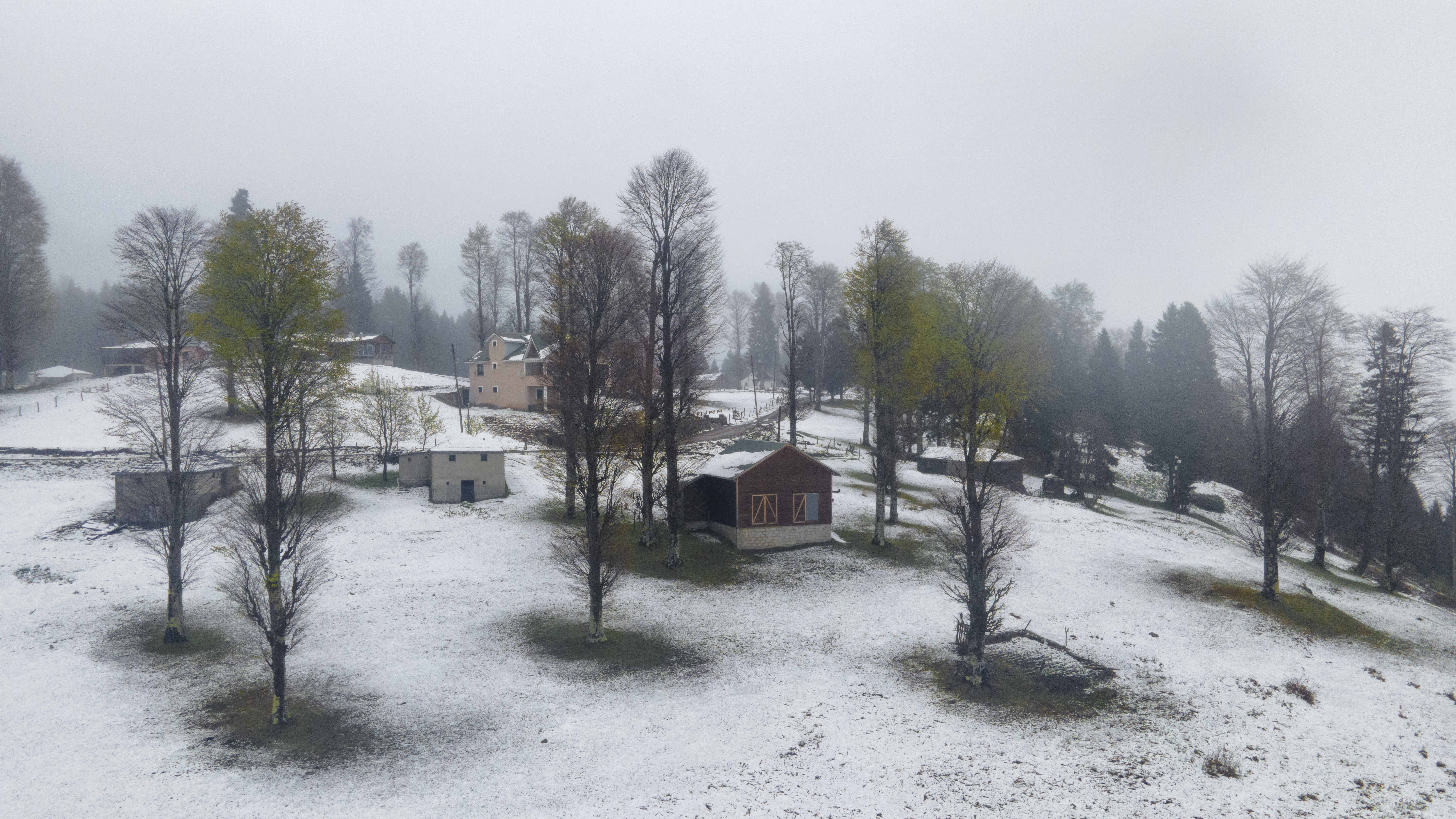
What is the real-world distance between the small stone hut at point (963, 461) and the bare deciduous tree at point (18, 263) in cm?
6904

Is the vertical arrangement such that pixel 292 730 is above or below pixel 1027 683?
above

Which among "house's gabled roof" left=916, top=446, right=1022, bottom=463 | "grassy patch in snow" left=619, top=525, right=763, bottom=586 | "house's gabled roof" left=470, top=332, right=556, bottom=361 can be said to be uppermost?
"house's gabled roof" left=470, top=332, right=556, bottom=361

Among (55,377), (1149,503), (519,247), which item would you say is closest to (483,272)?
(519,247)

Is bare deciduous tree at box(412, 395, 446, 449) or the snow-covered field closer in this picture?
the snow-covered field

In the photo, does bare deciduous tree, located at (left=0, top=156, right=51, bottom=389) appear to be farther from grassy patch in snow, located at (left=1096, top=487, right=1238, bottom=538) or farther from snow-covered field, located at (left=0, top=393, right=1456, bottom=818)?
grassy patch in snow, located at (left=1096, top=487, right=1238, bottom=538)

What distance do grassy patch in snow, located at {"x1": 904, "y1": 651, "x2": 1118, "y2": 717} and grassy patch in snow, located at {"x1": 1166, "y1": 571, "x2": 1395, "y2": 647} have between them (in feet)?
36.9

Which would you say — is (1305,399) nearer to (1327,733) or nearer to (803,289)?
(1327,733)

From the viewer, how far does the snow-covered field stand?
43.0 ft

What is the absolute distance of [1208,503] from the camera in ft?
159

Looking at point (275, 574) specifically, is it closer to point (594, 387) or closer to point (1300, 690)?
point (594, 387)

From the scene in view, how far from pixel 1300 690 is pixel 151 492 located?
42.4 m

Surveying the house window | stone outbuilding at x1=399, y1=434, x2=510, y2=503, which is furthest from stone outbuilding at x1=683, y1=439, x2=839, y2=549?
stone outbuilding at x1=399, y1=434, x2=510, y2=503

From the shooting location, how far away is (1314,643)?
73.1 feet

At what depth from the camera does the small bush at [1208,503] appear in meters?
48.1
